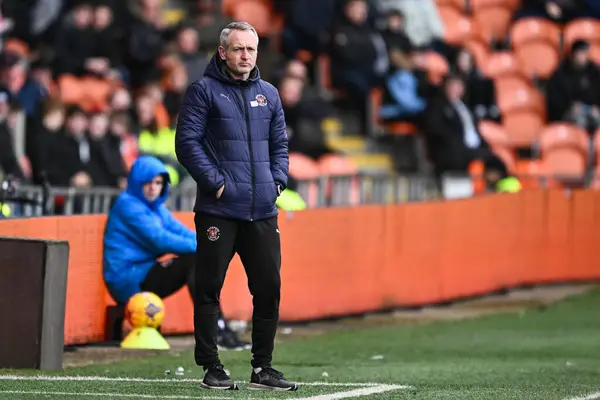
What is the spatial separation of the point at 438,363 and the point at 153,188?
269 centimetres

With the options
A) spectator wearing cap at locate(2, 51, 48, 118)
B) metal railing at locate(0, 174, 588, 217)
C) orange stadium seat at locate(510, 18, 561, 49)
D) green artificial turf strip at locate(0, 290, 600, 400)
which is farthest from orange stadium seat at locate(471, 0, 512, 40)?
spectator wearing cap at locate(2, 51, 48, 118)

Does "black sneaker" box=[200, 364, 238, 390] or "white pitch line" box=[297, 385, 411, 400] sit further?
"black sneaker" box=[200, 364, 238, 390]

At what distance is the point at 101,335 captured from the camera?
41.3ft

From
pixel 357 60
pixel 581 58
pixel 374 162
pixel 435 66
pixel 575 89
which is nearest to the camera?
pixel 374 162

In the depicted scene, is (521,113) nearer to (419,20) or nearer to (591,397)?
(419,20)

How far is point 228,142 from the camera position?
27.8 ft

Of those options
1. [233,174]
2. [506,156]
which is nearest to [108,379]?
[233,174]

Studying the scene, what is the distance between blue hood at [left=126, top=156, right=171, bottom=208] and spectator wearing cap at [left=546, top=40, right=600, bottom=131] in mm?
12252

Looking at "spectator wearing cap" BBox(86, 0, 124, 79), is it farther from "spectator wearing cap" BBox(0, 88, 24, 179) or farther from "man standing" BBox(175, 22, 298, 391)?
"man standing" BBox(175, 22, 298, 391)

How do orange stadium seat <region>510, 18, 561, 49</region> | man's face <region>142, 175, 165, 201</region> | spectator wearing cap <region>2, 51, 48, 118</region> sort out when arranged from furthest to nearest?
orange stadium seat <region>510, 18, 561, 49</region>, spectator wearing cap <region>2, 51, 48, 118</region>, man's face <region>142, 175, 165, 201</region>

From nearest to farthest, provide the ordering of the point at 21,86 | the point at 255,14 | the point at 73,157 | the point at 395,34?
the point at 73,157
the point at 21,86
the point at 255,14
the point at 395,34

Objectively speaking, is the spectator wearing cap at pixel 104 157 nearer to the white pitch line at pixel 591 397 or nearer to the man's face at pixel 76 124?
the man's face at pixel 76 124

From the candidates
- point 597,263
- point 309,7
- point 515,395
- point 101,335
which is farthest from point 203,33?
point 515,395

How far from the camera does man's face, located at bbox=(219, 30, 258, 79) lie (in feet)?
27.8
